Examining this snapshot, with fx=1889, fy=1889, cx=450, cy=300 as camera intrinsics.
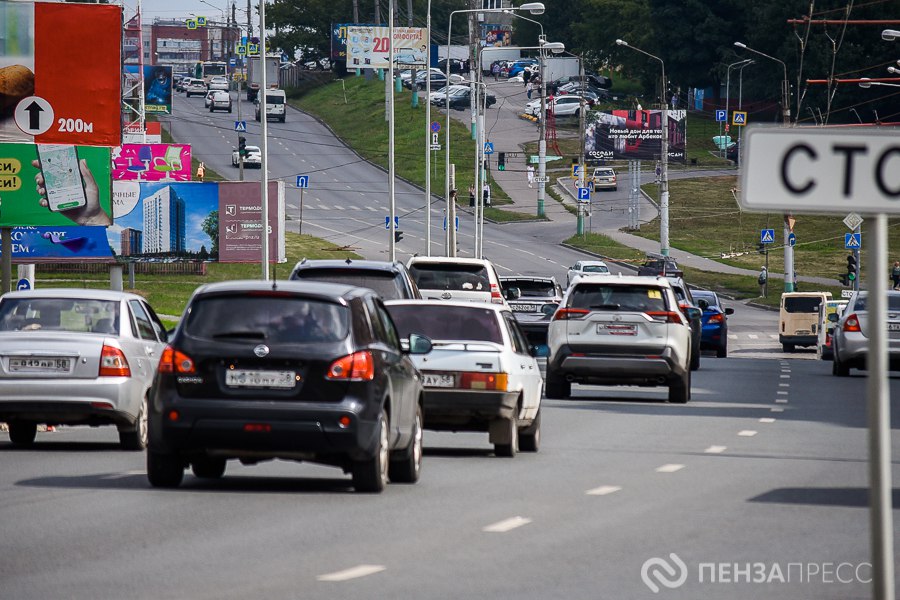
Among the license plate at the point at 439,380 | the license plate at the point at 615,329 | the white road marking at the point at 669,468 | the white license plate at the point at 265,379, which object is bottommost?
the white road marking at the point at 669,468

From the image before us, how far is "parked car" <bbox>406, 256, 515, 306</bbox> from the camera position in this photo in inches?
1233

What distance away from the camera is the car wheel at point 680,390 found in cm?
2637

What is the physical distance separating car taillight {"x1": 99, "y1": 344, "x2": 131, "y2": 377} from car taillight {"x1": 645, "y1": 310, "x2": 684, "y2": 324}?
992 cm

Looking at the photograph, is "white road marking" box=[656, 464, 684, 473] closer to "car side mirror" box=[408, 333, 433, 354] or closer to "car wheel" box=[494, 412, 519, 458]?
"car wheel" box=[494, 412, 519, 458]

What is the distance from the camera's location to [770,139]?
7266 millimetres

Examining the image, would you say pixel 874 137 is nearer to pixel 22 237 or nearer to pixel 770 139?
pixel 770 139

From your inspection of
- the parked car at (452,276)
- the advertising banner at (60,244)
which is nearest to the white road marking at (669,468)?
the parked car at (452,276)

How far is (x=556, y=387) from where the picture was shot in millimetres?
26922

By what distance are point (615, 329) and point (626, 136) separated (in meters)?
76.3

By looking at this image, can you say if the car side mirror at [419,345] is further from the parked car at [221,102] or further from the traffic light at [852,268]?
the parked car at [221,102]

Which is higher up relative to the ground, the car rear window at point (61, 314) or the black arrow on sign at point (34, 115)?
the black arrow on sign at point (34, 115)

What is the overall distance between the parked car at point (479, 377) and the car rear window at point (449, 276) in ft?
42.9

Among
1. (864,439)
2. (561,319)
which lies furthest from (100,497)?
(561,319)

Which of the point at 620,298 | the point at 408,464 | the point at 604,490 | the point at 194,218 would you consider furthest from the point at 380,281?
the point at 194,218
